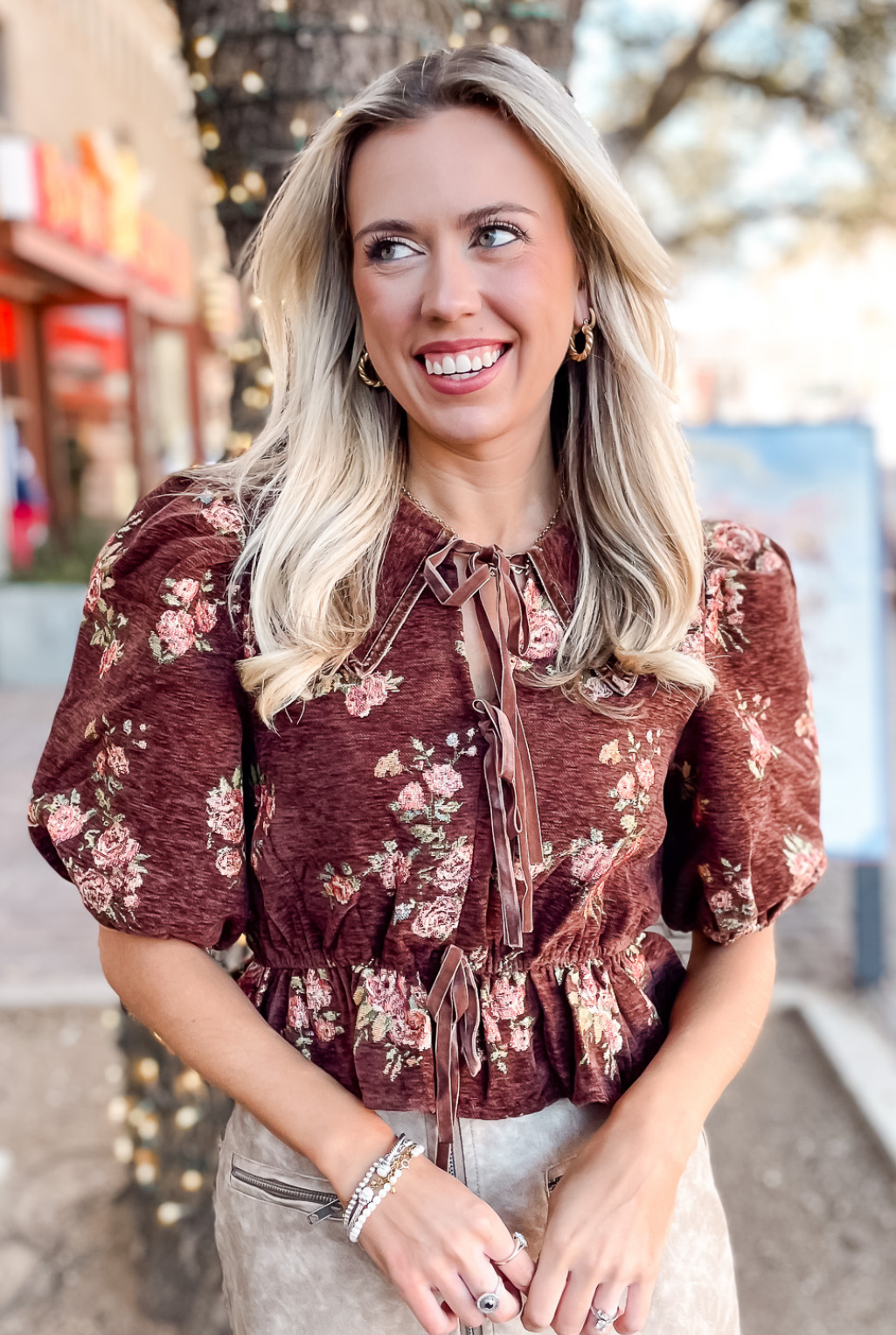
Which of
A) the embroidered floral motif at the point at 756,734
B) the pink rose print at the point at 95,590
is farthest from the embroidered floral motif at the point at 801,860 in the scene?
the pink rose print at the point at 95,590

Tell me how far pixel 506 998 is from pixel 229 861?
0.38 m

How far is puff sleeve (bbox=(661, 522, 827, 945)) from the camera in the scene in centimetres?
160

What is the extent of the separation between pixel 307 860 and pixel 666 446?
754 millimetres

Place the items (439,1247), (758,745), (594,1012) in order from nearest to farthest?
A: (439,1247) → (594,1012) → (758,745)

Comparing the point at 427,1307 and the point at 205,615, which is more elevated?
the point at 205,615

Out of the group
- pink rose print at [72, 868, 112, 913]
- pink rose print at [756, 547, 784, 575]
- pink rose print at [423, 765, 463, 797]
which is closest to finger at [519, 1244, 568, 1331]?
pink rose print at [423, 765, 463, 797]

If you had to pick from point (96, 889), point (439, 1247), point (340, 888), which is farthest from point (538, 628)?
point (439, 1247)

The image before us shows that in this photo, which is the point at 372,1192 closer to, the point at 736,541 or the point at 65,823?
the point at 65,823

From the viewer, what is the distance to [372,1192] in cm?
134

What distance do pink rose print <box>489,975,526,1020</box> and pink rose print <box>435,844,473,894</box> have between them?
0.46 ft

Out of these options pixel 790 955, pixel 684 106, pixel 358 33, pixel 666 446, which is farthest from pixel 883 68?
pixel 666 446

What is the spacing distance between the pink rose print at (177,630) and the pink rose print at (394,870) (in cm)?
34

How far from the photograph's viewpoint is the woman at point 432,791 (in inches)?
55.0

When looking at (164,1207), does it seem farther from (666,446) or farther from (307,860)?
(666,446)
